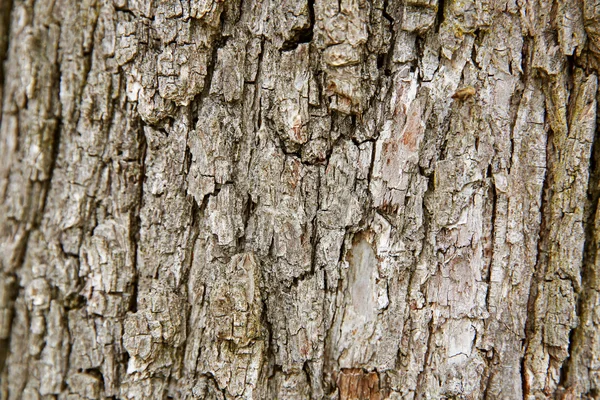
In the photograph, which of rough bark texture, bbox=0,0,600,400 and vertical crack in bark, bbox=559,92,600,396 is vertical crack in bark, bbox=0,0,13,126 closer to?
rough bark texture, bbox=0,0,600,400

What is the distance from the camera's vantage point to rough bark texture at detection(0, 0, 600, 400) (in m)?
1.18

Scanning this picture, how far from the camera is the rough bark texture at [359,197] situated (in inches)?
46.6

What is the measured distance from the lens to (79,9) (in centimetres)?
134

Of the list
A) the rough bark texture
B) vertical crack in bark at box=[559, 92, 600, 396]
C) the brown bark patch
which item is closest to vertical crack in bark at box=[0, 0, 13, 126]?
the rough bark texture

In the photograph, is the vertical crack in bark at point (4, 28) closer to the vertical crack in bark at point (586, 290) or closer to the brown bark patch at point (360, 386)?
the brown bark patch at point (360, 386)

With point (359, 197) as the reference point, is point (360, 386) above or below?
below

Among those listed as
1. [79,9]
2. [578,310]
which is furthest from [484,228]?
[79,9]

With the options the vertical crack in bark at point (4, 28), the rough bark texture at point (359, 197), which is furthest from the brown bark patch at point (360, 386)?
the vertical crack in bark at point (4, 28)

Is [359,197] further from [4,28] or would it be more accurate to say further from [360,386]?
[4,28]

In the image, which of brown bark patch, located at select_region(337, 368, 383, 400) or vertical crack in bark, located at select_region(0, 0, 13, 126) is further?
vertical crack in bark, located at select_region(0, 0, 13, 126)

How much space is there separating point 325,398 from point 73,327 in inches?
31.6

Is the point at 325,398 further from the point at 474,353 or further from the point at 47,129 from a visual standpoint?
the point at 47,129

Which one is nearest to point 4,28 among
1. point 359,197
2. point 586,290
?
point 359,197

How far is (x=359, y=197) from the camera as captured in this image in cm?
120
